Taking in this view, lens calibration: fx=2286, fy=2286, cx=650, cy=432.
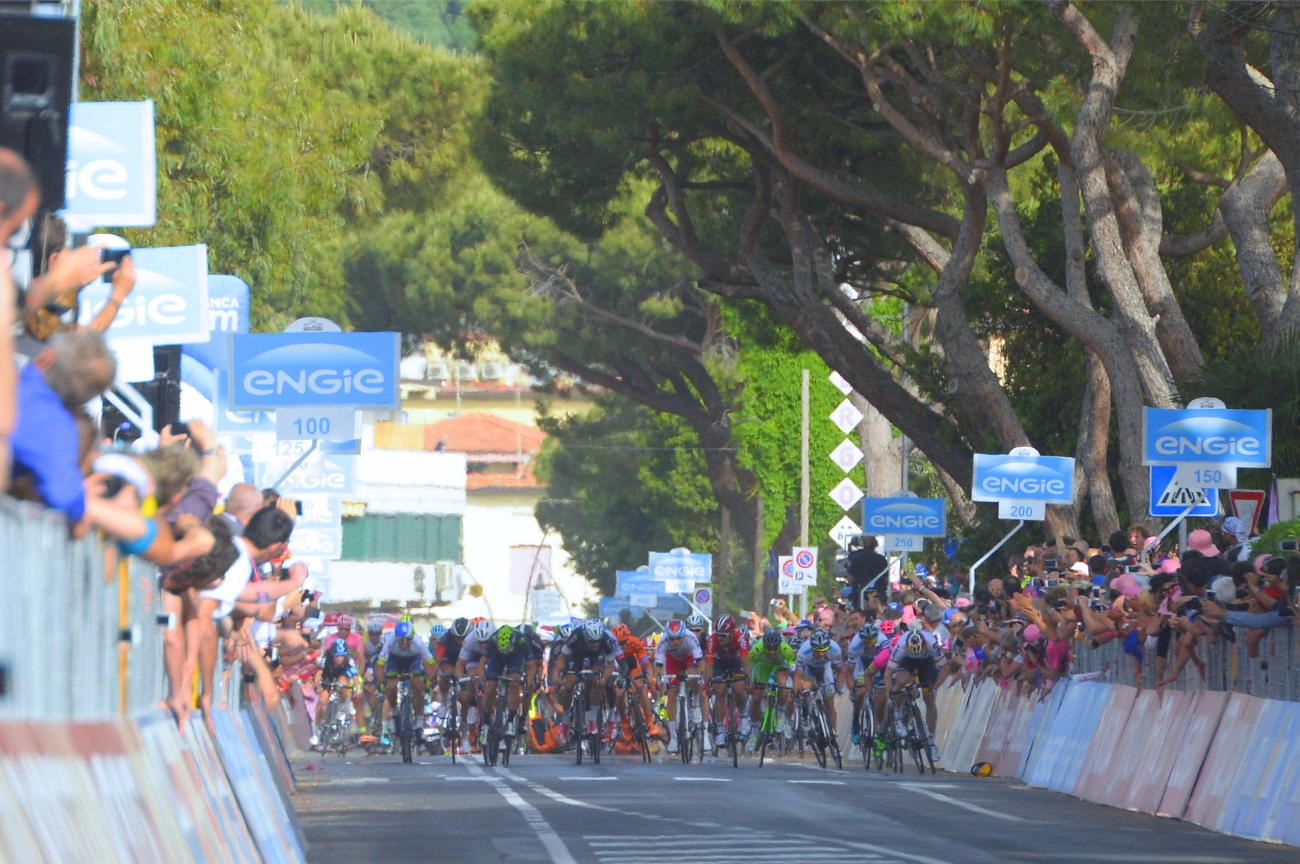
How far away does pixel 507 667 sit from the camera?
24.3 m

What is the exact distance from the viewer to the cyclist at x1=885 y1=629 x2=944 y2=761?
23.0 m

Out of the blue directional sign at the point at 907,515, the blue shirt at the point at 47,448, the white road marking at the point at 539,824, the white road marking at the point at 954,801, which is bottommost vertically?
the white road marking at the point at 954,801

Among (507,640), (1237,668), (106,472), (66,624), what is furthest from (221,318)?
(66,624)

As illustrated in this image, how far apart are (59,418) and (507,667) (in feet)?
58.8

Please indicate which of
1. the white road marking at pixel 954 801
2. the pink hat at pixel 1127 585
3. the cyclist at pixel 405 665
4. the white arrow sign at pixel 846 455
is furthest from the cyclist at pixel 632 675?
the white arrow sign at pixel 846 455

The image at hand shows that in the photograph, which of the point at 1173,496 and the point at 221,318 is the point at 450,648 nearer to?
the point at 221,318

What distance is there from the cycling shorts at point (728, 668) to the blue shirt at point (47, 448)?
63.6ft

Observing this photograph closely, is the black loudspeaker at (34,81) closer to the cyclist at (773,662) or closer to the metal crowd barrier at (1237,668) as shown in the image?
the metal crowd barrier at (1237,668)

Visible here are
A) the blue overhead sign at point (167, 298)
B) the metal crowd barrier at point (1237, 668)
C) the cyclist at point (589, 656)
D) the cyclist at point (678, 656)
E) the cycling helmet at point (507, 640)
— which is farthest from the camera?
the cyclist at point (678, 656)

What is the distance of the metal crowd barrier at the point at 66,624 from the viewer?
578 centimetres

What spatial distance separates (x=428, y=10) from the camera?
4722 inches

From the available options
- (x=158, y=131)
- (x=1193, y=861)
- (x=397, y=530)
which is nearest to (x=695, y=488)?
(x=397, y=530)

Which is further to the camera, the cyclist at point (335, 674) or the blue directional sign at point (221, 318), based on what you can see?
the cyclist at point (335, 674)

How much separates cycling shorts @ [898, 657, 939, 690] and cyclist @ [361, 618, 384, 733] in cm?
805
